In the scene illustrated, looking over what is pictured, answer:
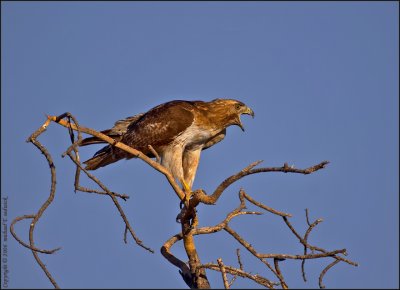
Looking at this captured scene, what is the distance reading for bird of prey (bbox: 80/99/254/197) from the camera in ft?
29.1

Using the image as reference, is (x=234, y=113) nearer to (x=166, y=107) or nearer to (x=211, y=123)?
(x=211, y=123)

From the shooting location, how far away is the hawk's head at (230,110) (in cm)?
930

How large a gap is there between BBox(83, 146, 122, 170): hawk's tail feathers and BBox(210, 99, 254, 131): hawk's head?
1.59 m

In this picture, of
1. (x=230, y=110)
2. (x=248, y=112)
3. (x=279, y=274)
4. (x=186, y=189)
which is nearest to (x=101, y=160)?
(x=186, y=189)

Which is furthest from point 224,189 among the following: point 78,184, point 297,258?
point 78,184

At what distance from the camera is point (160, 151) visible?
9062 millimetres

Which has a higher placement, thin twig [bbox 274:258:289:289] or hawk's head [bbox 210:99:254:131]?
hawk's head [bbox 210:99:254:131]

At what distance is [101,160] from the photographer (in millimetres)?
8820

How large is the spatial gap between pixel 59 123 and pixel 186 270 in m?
2.07

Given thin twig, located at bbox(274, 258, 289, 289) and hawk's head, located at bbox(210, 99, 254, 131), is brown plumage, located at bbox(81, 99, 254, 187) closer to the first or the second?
hawk's head, located at bbox(210, 99, 254, 131)

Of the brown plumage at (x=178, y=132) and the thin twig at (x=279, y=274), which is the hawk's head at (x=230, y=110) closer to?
the brown plumage at (x=178, y=132)

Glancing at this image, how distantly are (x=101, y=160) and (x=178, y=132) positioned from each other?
111 centimetres

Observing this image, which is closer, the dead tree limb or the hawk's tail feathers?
the dead tree limb

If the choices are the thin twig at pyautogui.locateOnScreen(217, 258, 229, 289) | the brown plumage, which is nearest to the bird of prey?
the brown plumage
